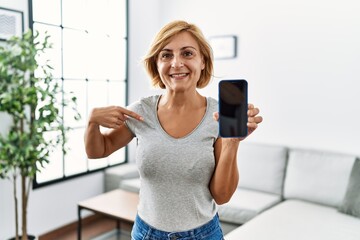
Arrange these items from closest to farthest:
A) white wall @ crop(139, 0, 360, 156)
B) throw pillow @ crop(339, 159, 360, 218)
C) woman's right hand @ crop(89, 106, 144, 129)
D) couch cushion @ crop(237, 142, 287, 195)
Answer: woman's right hand @ crop(89, 106, 144, 129)
throw pillow @ crop(339, 159, 360, 218)
white wall @ crop(139, 0, 360, 156)
couch cushion @ crop(237, 142, 287, 195)

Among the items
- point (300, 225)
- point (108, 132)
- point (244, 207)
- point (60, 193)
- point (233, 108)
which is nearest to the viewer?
point (233, 108)

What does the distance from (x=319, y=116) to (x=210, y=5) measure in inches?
59.4

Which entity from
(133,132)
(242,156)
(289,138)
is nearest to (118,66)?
(242,156)

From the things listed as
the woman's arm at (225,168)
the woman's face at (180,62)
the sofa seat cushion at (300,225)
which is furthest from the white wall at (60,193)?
the woman's arm at (225,168)

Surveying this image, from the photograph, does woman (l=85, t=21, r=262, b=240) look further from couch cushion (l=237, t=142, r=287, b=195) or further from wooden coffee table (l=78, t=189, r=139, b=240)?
couch cushion (l=237, t=142, r=287, b=195)

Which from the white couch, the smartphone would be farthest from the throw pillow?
the smartphone

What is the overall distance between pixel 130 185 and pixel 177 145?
208cm

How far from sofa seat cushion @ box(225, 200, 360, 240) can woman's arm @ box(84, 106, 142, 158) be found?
1.14m

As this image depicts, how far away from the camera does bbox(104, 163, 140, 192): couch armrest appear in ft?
10.6

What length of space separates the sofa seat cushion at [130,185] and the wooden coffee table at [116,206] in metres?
0.05

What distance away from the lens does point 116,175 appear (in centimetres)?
325

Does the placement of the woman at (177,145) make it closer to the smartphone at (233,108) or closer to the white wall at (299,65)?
the smartphone at (233,108)

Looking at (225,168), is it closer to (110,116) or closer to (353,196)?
(110,116)

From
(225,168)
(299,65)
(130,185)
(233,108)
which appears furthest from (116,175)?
(233,108)
